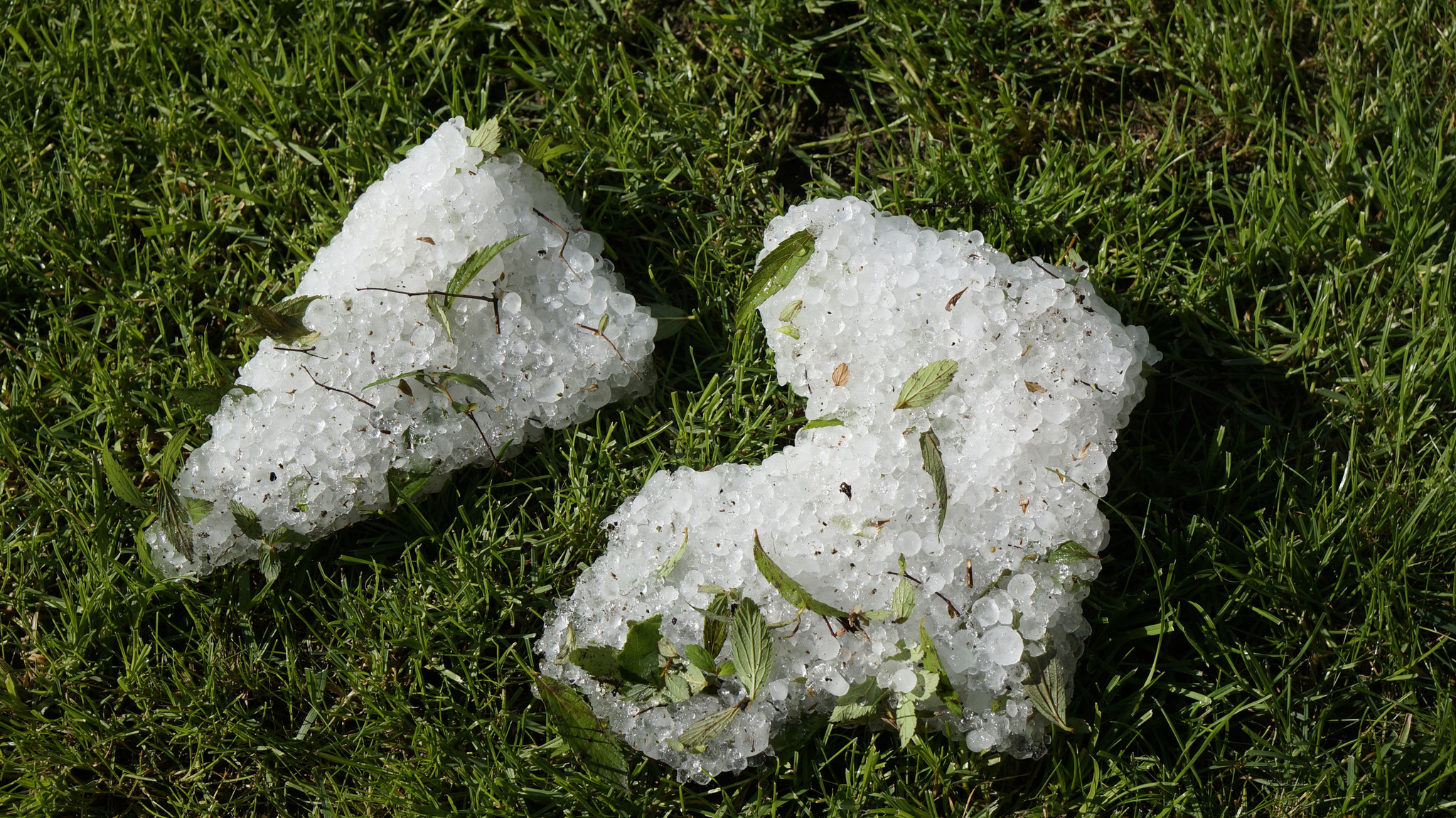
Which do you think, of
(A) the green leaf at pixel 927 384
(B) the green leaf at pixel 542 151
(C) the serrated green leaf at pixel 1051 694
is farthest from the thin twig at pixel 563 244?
(C) the serrated green leaf at pixel 1051 694

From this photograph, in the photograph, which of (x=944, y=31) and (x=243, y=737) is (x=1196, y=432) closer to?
(x=944, y=31)

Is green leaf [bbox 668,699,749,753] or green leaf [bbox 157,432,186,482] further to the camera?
green leaf [bbox 157,432,186,482]

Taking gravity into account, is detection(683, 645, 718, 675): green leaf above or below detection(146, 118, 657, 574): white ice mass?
below

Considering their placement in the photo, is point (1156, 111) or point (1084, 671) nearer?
point (1084, 671)

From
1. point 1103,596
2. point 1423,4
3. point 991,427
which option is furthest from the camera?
point 1423,4

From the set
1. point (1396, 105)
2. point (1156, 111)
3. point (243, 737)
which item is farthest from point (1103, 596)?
point (243, 737)

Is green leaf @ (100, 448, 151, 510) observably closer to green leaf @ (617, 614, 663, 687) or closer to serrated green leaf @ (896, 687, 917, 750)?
green leaf @ (617, 614, 663, 687)

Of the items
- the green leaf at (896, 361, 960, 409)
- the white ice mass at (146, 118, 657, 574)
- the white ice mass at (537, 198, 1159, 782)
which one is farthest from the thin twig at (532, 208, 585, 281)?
the green leaf at (896, 361, 960, 409)
